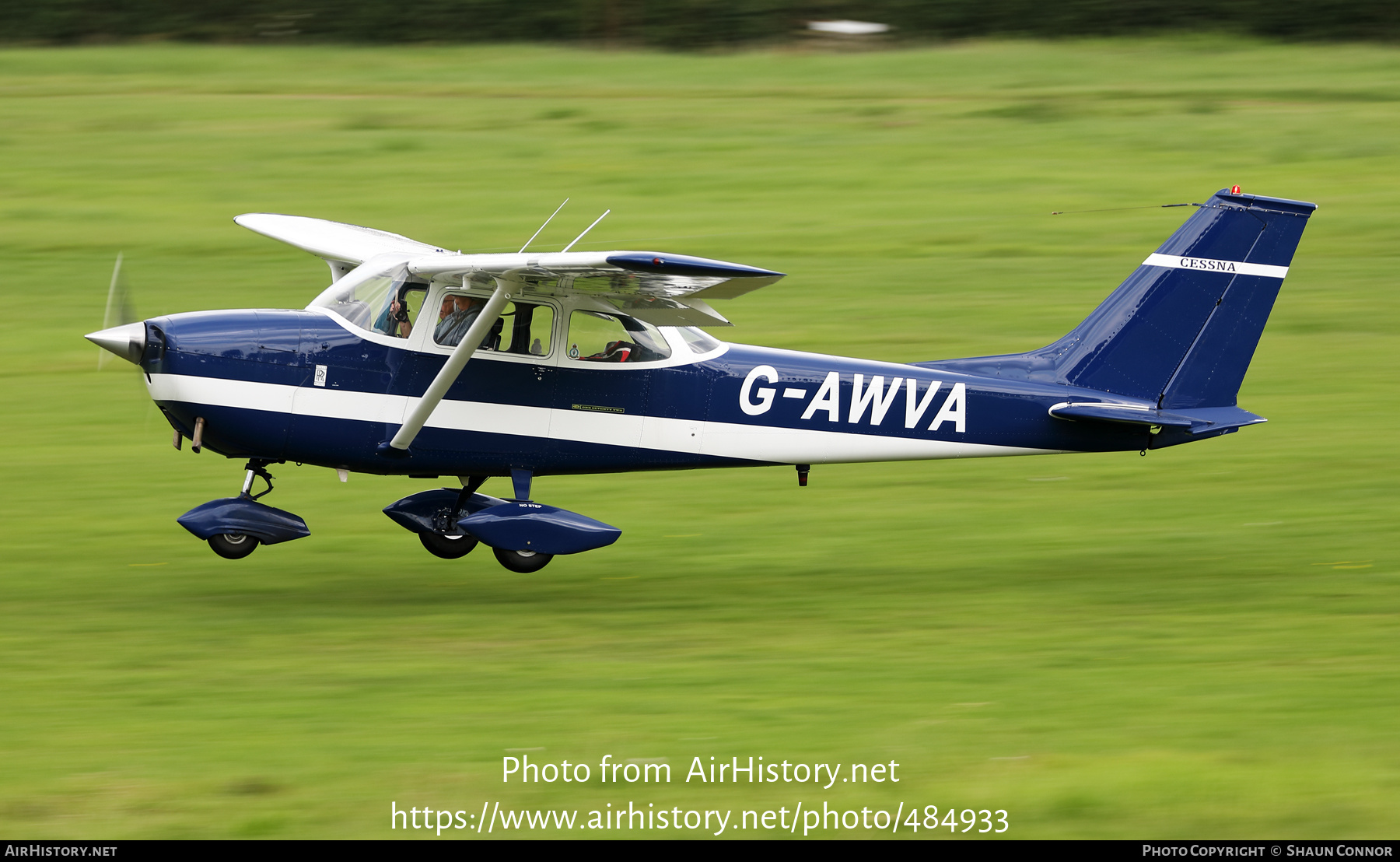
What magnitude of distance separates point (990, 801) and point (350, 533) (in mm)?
6945

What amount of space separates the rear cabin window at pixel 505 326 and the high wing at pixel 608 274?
0.23m

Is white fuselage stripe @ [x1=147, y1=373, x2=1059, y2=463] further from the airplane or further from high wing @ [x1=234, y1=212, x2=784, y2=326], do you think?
high wing @ [x1=234, y1=212, x2=784, y2=326]

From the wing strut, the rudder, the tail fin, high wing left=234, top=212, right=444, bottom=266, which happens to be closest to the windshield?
the wing strut

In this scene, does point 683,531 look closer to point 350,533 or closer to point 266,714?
point 350,533

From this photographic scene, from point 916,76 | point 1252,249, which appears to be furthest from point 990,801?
point 916,76

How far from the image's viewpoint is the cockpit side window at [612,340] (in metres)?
11.2

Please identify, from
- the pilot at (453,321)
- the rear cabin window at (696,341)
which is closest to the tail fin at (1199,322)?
the rear cabin window at (696,341)

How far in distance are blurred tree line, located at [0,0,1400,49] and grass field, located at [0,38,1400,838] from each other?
4273mm

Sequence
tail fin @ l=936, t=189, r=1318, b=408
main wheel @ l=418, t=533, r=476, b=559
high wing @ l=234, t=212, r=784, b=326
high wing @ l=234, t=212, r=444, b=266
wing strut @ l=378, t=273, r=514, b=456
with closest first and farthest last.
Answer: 1. high wing @ l=234, t=212, r=784, b=326
2. wing strut @ l=378, t=273, r=514, b=456
3. tail fin @ l=936, t=189, r=1318, b=408
4. main wheel @ l=418, t=533, r=476, b=559
5. high wing @ l=234, t=212, r=444, b=266

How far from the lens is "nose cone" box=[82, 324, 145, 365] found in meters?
10.6

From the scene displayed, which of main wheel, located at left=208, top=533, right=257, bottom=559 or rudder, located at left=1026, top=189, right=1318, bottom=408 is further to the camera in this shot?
rudder, located at left=1026, top=189, right=1318, bottom=408

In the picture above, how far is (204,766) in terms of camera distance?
7918mm

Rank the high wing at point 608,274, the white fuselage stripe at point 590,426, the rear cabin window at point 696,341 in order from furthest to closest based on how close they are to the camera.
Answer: the rear cabin window at point 696,341
the white fuselage stripe at point 590,426
the high wing at point 608,274

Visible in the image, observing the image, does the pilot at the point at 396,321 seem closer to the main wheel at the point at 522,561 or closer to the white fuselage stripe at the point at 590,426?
the white fuselage stripe at the point at 590,426
